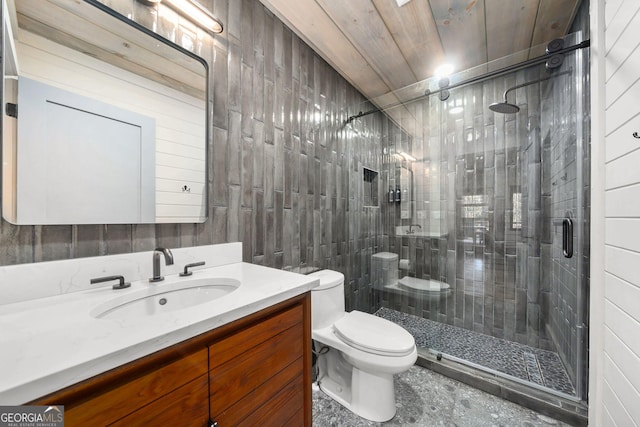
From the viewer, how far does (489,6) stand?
4.72ft

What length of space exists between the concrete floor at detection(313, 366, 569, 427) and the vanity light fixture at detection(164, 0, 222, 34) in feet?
7.21

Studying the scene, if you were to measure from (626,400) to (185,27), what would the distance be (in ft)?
7.88

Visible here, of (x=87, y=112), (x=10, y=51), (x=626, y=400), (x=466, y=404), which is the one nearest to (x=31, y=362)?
(x=87, y=112)

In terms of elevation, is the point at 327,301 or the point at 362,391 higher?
the point at 327,301

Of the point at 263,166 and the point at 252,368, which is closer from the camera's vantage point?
the point at 252,368

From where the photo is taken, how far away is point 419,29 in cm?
163

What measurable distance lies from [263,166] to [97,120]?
2.46 feet

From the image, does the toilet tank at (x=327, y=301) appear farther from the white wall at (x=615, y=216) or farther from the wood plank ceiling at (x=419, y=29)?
the wood plank ceiling at (x=419, y=29)

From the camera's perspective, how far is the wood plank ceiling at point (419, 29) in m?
1.45

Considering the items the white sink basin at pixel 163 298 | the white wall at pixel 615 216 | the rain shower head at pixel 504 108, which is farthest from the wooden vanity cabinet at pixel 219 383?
the rain shower head at pixel 504 108

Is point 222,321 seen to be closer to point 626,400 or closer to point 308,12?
point 626,400

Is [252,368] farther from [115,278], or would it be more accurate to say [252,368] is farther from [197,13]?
[197,13]

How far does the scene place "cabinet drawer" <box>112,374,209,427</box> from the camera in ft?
1.76

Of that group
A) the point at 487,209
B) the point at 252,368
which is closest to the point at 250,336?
the point at 252,368
